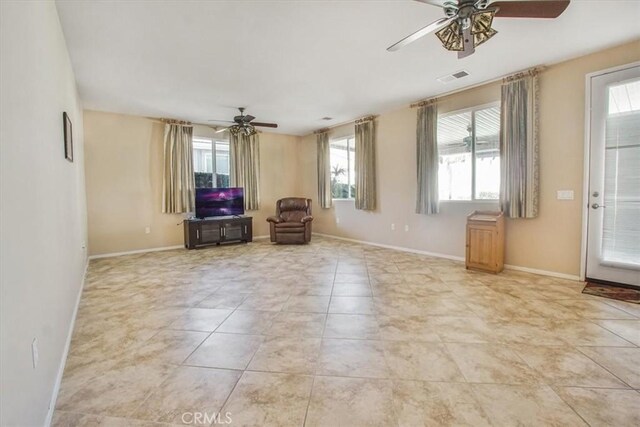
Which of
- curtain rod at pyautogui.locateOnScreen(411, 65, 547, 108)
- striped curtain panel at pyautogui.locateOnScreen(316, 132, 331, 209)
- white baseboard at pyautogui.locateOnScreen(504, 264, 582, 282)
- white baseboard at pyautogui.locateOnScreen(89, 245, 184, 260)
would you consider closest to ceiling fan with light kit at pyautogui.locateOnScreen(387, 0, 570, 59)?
curtain rod at pyautogui.locateOnScreen(411, 65, 547, 108)

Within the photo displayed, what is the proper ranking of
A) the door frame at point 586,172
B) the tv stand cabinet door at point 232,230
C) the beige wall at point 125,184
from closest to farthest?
the door frame at point 586,172, the beige wall at point 125,184, the tv stand cabinet door at point 232,230

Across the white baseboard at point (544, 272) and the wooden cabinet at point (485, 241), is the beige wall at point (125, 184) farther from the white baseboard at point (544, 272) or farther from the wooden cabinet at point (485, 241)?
the white baseboard at point (544, 272)

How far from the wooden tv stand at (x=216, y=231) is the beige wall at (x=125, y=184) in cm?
48

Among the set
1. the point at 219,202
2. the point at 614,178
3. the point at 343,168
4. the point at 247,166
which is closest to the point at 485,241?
the point at 614,178

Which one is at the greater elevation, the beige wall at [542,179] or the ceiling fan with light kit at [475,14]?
the ceiling fan with light kit at [475,14]

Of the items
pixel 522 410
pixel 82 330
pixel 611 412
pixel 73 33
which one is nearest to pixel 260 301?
pixel 82 330

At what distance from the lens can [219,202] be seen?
21.4ft

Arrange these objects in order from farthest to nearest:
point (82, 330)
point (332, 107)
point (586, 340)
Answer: point (332, 107), point (82, 330), point (586, 340)

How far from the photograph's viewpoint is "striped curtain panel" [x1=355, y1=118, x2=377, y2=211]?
19.9ft

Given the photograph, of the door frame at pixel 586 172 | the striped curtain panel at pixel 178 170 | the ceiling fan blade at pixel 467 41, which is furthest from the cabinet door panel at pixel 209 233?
the door frame at pixel 586 172

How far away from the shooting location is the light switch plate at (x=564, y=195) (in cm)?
363

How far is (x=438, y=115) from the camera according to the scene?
4938 mm

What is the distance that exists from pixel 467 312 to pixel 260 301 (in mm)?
2029

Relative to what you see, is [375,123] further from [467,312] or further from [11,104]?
[11,104]
